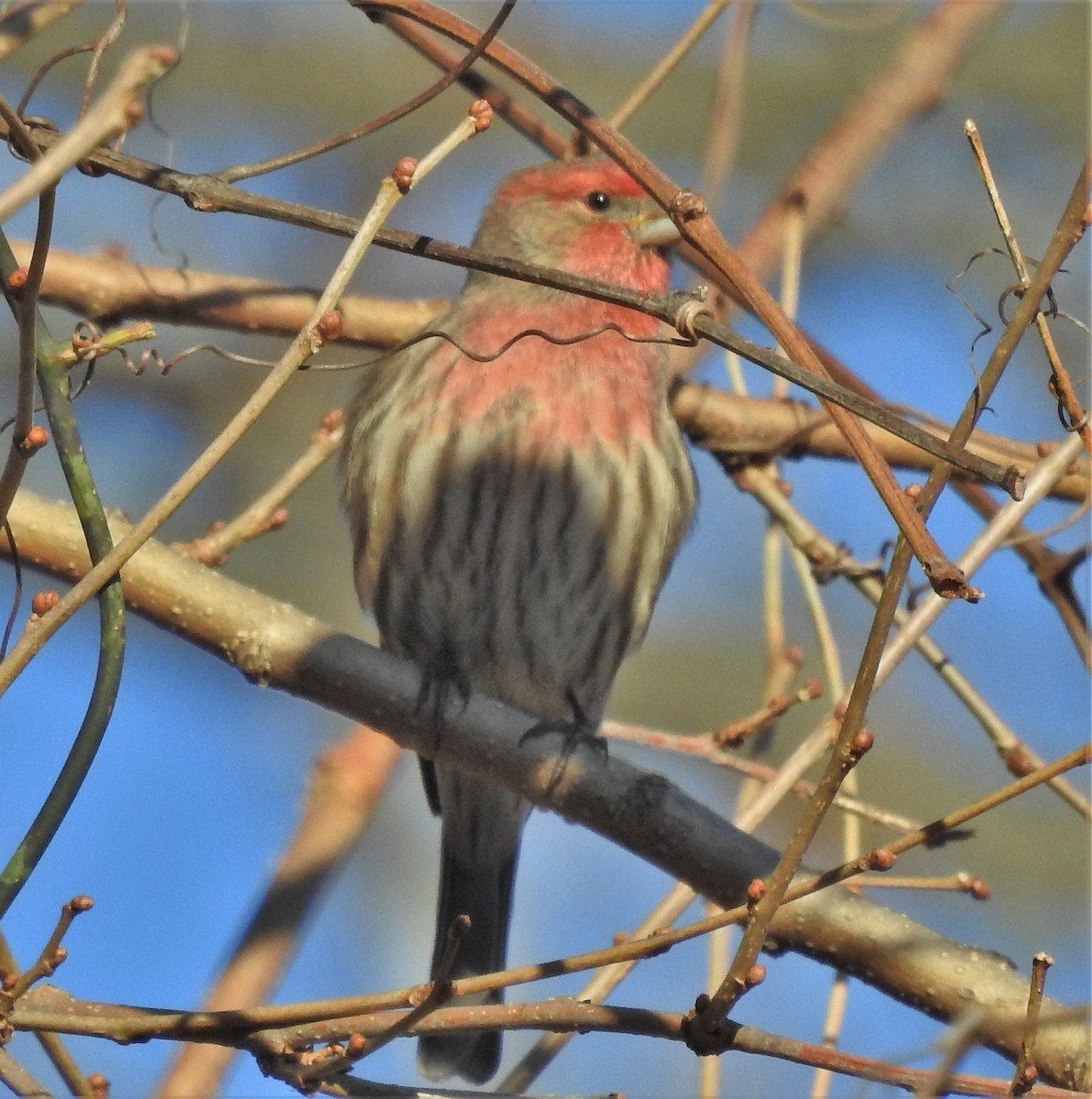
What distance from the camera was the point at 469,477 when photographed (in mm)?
5184

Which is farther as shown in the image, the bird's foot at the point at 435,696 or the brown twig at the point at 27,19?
the bird's foot at the point at 435,696

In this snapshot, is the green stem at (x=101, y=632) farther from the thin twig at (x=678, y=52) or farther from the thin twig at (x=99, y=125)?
the thin twig at (x=678, y=52)

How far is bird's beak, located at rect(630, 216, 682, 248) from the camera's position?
Result: 562 centimetres

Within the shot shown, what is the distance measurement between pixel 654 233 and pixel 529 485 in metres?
1.04

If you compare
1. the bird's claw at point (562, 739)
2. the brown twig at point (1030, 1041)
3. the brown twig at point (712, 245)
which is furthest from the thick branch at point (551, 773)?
the brown twig at point (712, 245)

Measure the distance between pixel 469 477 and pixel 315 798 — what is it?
146cm

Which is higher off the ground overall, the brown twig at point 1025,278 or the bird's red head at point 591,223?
the bird's red head at point 591,223

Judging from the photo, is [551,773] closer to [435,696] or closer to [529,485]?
[435,696]

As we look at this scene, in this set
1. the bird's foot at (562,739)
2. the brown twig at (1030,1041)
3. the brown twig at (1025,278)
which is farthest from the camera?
the bird's foot at (562,739)

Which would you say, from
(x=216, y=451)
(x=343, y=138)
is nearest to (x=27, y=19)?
(x=343, y=138)

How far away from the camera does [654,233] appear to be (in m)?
5.65

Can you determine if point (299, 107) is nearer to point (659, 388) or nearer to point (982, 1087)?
point (659, 388)

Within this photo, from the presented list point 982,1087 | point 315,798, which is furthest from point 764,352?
point 315,798

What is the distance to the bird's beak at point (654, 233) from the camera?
5617 millimetres
